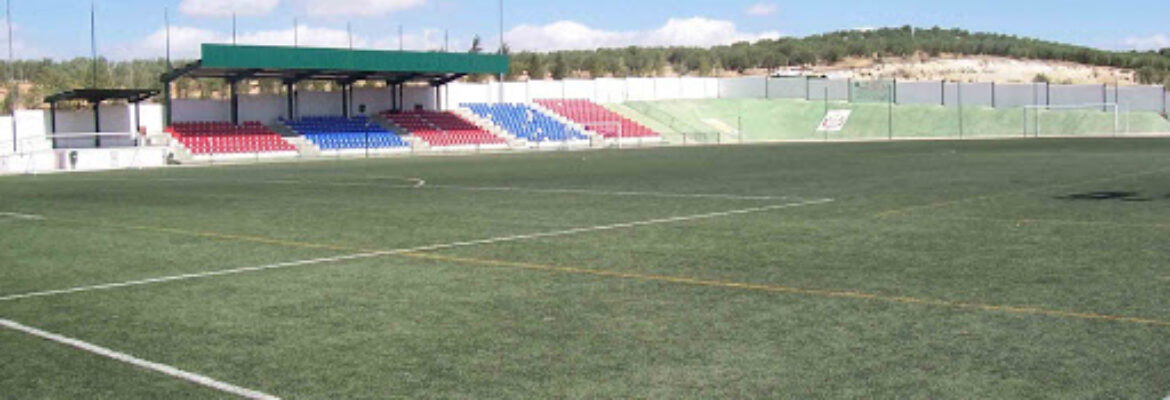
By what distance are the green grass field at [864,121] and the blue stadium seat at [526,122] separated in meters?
7.98

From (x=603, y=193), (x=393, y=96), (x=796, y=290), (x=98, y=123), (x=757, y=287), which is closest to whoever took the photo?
(x=796, y=290)

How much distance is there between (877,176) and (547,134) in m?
47.5

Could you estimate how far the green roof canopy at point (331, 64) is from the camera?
61094 mm

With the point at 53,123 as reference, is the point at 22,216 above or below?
below

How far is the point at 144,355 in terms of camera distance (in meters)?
8.70

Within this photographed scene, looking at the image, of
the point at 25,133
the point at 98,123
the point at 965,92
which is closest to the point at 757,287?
the point at 25,133

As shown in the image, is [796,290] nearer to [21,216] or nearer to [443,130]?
[21,216]

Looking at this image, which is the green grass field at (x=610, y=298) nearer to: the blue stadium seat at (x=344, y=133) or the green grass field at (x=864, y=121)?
the blue stadium seat at (x=344, y=133)

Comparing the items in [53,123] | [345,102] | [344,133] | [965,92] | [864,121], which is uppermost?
[965,92]

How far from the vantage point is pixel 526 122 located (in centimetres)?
7912

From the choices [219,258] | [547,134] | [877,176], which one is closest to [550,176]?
[877,176]

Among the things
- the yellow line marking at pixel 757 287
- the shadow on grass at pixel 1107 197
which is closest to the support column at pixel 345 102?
the shadow on grass at pixel 1107 197

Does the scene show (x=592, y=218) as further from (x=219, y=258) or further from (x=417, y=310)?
(x=417, y=310)

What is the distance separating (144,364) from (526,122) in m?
71.1
